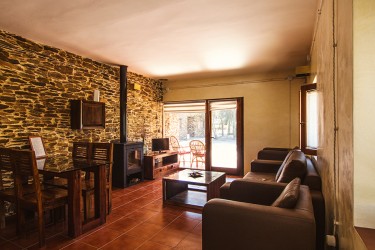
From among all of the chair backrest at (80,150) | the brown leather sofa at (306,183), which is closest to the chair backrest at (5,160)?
the chair backrest at (80,150)

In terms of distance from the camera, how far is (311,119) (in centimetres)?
307

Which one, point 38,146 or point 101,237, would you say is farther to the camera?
point 38,146

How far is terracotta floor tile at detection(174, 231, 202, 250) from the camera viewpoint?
7.96 feet

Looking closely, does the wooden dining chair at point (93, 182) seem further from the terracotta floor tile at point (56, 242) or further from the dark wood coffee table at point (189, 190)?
the dark wood coffee table at point (189, 190)

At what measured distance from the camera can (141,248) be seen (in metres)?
2.42

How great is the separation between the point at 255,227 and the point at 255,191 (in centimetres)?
88

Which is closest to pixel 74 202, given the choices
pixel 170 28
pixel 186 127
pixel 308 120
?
pixel 170 28

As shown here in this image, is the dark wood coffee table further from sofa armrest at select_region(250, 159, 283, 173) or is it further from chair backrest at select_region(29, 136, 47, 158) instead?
chair backrest at select_region(29, 136, 47, 158)

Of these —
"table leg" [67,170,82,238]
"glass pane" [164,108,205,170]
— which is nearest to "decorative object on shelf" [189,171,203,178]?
"table leg" [67,170,82,238]

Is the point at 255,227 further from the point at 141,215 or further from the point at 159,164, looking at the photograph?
the point at 159,164

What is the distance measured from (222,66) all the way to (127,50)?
2.17 m

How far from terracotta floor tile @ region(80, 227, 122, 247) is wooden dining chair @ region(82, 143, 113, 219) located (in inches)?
13.5

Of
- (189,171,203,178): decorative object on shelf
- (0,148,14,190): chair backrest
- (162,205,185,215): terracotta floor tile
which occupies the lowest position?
(162,205,185,215): terracotta floor tile

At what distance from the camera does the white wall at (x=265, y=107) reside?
17.7ft
